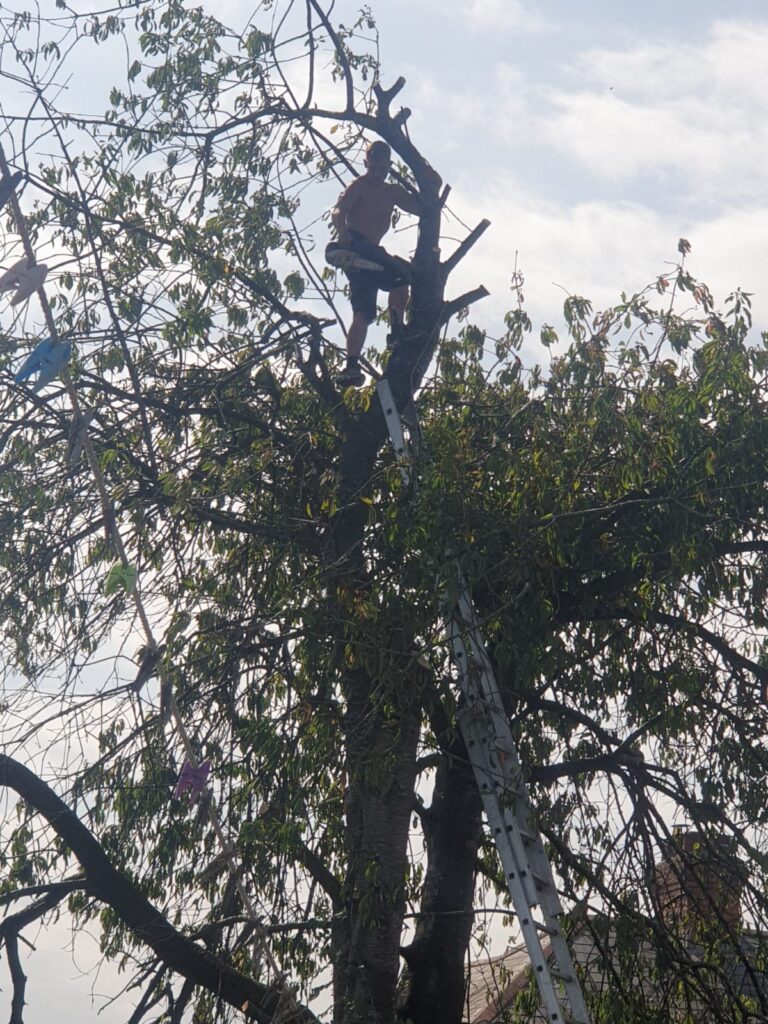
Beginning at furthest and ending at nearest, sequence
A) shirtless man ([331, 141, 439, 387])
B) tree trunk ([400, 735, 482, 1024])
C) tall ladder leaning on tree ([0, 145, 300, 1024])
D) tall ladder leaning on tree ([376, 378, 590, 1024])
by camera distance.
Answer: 1. shirtless man ([331, 141, 439, 387])
2. tree trunk ([400, 735, 482, 1024])
3. tall ladder leaning on tree ([376, 378, 590, 1024])
4. tall ladder leaning on tree ([0, 145, 300, 1024])

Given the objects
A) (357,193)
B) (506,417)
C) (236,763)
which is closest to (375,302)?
(357,193)

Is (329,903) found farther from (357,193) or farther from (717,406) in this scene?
(357,193)

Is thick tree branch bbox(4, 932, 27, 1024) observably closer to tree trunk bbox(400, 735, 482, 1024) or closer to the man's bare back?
tree trunk bbox(400, 735, 482, 1024)

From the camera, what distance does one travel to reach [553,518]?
22.1 ft

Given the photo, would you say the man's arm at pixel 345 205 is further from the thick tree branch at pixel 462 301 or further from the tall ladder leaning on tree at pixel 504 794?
the tall ladder leaning on tree at pixel 504 794

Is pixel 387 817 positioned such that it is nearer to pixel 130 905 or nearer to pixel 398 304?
pixel 130 905

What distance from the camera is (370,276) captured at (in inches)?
364

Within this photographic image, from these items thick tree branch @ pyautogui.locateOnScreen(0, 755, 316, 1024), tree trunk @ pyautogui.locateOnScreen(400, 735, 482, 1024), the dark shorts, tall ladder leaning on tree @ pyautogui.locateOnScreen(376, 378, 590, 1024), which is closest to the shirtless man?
the dark shorts

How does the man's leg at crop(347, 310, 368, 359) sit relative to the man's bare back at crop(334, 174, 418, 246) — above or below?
below

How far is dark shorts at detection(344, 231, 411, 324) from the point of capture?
9095 mm

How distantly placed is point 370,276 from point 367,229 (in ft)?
1.05

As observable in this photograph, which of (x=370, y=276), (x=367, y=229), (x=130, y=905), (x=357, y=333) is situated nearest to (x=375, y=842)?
(x=130, y=905)

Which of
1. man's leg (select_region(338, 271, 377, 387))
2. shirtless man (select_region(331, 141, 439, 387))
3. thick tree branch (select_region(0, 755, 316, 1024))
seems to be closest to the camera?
thick tree branch (select_region(0, 755, 316, 1024))

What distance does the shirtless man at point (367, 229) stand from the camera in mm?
9062
